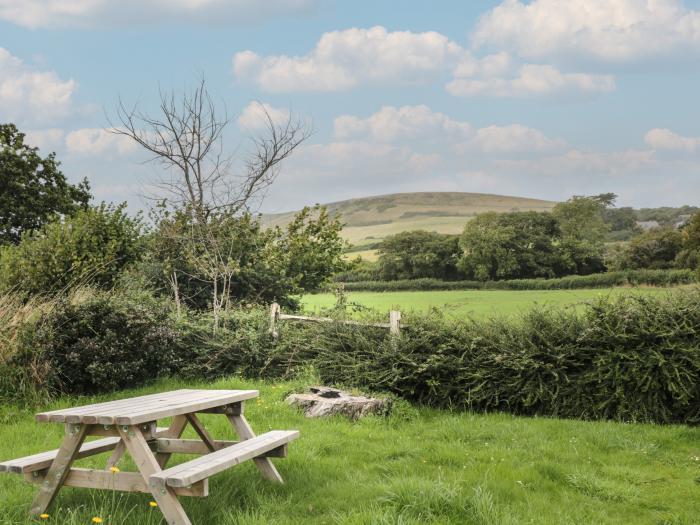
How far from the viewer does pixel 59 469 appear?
14.1 ft

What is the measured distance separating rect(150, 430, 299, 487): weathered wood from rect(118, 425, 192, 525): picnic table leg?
7cm

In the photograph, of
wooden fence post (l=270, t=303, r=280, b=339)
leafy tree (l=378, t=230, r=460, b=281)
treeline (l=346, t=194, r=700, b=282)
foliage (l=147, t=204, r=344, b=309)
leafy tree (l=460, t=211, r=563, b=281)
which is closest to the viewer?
wooden fence post (l=270, t=303, r=280, b=339)

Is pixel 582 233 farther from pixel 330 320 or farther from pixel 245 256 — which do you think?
pixel 330 320

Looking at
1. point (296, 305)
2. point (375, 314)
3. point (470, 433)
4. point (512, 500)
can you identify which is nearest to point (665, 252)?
point (296, 305)

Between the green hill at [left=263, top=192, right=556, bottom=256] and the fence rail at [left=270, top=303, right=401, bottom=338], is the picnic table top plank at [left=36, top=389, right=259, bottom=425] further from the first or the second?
the green hill at [left=263, top=192, right=556, bottom=256]

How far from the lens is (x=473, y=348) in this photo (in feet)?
30.1

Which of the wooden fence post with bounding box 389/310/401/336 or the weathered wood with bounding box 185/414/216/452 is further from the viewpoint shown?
the wooden fence post with bounding box 389/310/401/336

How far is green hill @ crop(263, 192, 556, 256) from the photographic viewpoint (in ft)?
231

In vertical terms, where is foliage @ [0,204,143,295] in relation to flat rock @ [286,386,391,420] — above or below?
above

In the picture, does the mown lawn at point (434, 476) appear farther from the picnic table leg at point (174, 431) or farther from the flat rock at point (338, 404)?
the picnic table leg at point (174, 431)

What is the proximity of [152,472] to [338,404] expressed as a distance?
4.17 metres

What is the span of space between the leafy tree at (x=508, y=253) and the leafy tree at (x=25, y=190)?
21910 millimetres

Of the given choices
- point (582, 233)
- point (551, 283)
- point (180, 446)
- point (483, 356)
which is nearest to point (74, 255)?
point (483, 356)

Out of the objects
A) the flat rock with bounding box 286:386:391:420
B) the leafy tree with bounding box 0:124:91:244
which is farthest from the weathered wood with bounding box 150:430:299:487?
the leafy tree with bounding box 0:124:91:244
